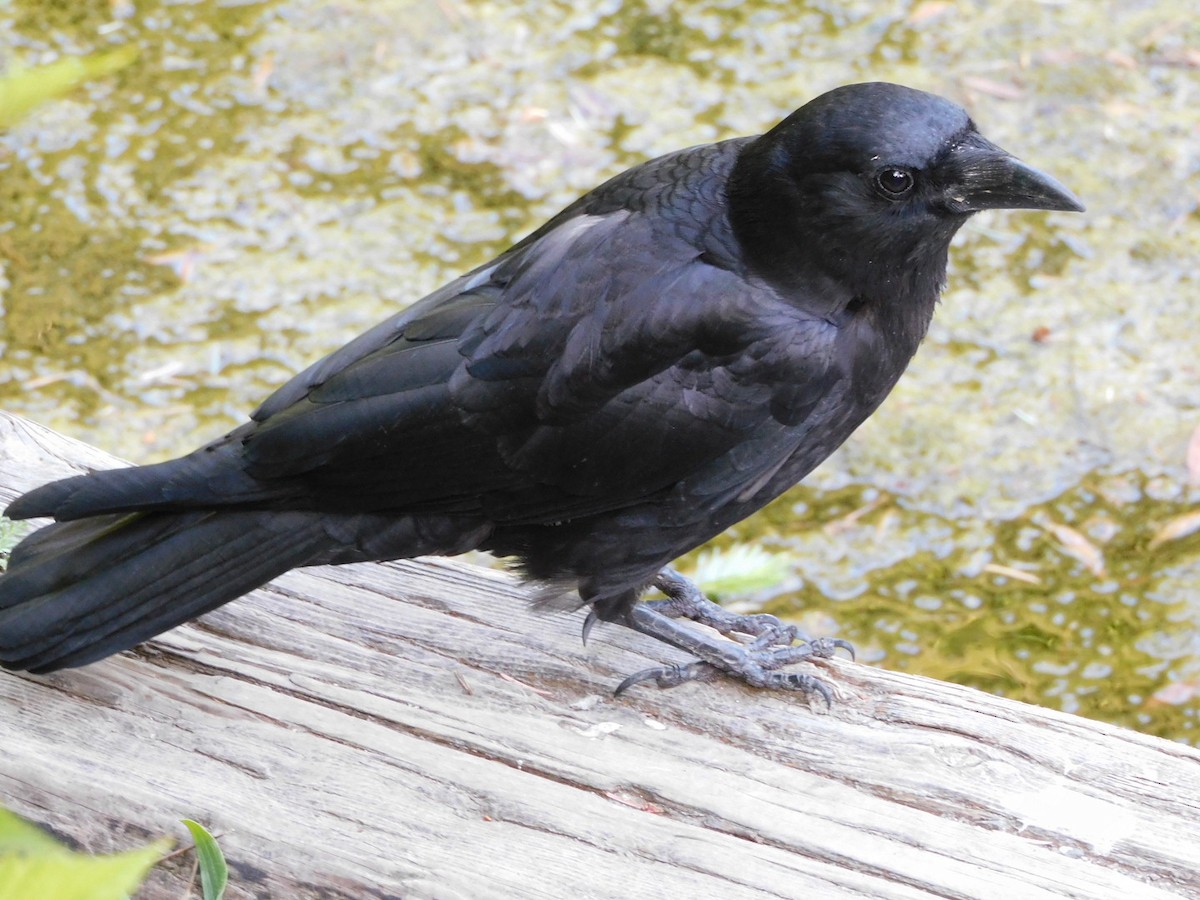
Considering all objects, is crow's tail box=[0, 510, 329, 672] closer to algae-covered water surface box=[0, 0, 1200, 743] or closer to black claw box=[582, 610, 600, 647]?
black claw box=[582, 610, 600, 647]

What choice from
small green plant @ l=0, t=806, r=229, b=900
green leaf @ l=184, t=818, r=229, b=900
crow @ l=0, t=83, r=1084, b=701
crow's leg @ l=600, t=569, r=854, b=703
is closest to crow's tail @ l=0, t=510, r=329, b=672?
crow @ l=0, t=83, r=1084, b=701

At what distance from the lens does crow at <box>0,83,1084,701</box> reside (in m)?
2.29

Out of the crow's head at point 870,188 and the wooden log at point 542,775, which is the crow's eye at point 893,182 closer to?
the crow's head at point 870,188

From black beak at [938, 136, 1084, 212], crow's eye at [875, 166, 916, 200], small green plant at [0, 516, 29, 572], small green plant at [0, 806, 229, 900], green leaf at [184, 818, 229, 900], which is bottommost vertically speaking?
green leaf at [184, 818, 229, 900]

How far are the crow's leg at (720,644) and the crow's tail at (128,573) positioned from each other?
0.74 m

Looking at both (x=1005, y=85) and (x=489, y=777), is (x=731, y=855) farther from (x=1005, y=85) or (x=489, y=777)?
(x=1005, y=85)

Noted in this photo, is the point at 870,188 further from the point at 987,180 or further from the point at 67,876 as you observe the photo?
the point at 67,876

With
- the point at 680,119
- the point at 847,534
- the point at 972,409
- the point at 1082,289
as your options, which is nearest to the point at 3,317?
the point at 680,119

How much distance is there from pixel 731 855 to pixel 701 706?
1.37 feet

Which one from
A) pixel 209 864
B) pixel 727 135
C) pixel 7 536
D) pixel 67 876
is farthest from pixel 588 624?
pixel 727 135

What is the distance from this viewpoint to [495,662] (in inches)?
103

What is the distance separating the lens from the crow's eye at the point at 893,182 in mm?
2285

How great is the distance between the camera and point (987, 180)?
226cm

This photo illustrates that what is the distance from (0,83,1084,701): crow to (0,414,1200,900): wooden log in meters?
0.20
